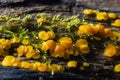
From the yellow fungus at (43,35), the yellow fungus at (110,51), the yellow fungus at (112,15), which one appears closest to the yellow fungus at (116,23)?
the yellow fungus at (112,15)

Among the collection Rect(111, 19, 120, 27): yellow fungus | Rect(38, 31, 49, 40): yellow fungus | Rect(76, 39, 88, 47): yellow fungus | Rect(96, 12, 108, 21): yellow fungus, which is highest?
Rect(96, 12, 108, 21): yellow fungus

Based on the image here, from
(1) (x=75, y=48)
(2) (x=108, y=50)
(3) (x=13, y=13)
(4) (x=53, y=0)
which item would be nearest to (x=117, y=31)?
(2) (x=108, y=50)

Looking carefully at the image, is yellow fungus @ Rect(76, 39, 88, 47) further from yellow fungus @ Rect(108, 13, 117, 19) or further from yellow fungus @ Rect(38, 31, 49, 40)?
yellow fungus @ Rect(108, 13, 117, 19)

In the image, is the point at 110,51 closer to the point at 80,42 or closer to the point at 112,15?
the point at 80,42

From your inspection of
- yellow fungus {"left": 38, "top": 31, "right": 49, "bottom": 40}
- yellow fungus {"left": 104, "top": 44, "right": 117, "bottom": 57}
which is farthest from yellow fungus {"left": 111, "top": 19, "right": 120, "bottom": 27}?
yellow fungus {"left": 38, "top": 31, "right": 49, "bottom": 40}

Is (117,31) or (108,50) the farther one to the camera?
(117,31)

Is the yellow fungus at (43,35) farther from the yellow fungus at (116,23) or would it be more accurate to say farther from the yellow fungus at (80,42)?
the yellow fungus at (116,23)

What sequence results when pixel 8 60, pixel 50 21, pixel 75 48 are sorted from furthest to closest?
pixel 50 21 → pixel 75 48 → pixel 8 60

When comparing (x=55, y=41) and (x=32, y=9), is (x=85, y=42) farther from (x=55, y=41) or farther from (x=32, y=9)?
(x=32, y=9)

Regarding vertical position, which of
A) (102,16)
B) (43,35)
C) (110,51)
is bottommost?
(110,51)

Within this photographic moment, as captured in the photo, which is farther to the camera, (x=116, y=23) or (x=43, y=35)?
(x=116, y=23)

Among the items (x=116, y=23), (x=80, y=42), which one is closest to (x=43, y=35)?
(x=80, y=42)
